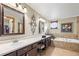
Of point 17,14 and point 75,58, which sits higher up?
point 17,14

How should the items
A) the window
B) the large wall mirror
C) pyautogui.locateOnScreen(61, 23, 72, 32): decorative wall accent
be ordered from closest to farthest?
the large wall mirror → pyautogui.locateOnScreen(61, 23, 72, 32): decorative wall accent → the window

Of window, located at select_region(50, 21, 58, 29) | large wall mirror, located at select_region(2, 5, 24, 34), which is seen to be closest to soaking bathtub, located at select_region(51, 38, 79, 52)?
window, located at select_region(50, 21, 58, 29)

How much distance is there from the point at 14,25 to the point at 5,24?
15.3 inches

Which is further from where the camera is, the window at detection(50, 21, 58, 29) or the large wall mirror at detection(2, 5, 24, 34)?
the window at detection(50, 21, 58, 29)

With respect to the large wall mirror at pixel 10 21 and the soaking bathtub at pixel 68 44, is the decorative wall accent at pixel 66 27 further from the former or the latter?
the large wall mirror at pixel 10 21

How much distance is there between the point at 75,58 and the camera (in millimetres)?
1077

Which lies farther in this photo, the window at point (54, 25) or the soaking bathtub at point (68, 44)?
the window at point (54, 25)

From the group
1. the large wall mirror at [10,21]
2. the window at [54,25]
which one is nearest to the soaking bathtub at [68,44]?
the window at [54,25]

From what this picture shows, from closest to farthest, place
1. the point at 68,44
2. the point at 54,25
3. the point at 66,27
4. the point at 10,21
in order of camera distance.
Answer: the point at 10,21 < the point at 68,44 < the point at 66,27 < the point at 54,25

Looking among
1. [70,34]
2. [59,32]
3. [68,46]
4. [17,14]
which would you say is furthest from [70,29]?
[17,14]

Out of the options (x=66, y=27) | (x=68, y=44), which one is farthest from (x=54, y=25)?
(x=68, y=44)

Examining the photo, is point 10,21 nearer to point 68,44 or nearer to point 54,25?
point 68,44

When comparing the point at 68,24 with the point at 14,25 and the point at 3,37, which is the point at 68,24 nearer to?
the point at 14,25

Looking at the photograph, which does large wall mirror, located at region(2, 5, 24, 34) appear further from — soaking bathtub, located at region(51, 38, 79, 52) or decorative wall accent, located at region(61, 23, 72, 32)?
decorative wall accent, located at region(61, 23, 72, 32)
